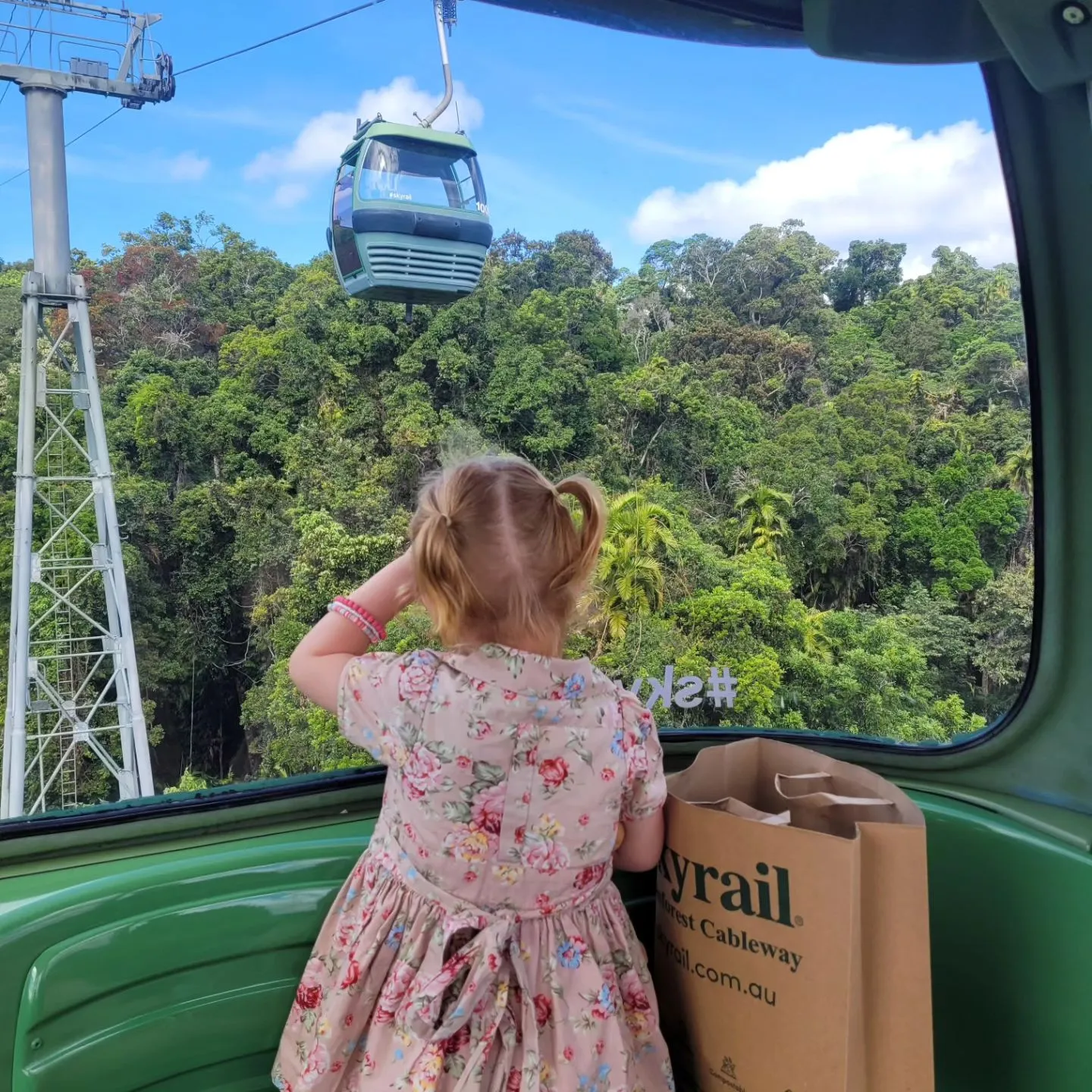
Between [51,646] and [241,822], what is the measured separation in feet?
1.91

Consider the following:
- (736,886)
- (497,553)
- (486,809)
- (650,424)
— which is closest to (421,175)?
(650,424)

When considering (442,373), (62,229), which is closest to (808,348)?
(442,373)

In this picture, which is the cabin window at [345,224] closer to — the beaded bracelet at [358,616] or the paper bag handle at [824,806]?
the beaded bracelet at [358,616]

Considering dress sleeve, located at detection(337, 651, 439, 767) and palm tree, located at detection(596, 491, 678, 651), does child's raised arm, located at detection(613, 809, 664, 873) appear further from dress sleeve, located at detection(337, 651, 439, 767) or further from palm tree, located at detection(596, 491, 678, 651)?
palm tree, located at detection(596, 491, 678, 651)

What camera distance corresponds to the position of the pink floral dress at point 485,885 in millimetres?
1118

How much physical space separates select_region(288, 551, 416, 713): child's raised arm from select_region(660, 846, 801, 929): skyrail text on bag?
54 cm

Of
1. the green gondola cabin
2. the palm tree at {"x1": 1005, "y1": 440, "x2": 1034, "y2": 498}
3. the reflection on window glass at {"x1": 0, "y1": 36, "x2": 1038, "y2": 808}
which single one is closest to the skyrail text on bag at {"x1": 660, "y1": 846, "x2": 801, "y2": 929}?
the reflection on window glass at {"x1": 0, "y1": 36, "x2": 1038, "y2": 808}

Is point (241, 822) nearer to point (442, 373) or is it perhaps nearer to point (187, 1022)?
point (187, 1022)

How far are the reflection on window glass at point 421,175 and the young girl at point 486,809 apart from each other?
1129mm

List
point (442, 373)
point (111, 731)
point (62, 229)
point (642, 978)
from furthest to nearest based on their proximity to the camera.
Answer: point (442, 373) → point (111, 731) → point (62, 229) → point (642, 978)

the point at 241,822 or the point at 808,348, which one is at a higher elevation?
the point at 808,348

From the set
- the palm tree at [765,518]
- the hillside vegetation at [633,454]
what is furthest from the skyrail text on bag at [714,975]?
the palm tree at [765,518]

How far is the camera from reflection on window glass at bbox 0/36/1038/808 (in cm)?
191

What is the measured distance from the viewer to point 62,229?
1662 mm
